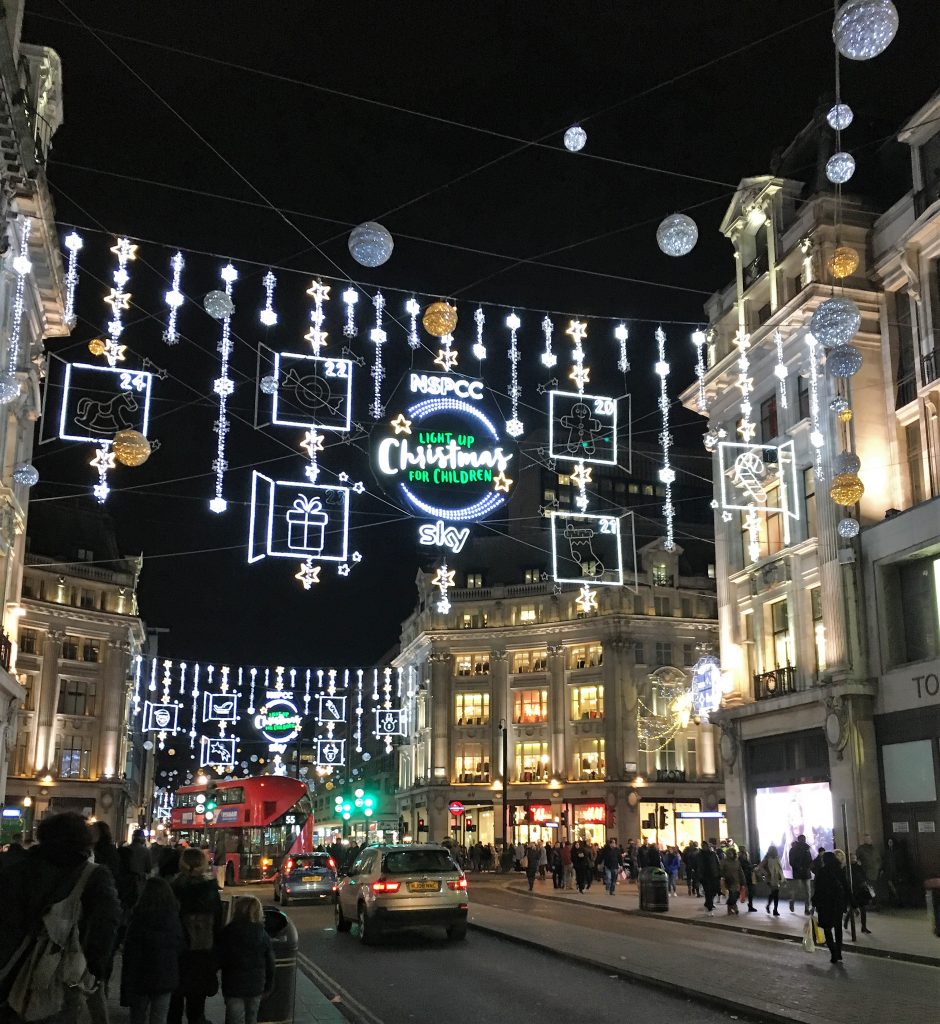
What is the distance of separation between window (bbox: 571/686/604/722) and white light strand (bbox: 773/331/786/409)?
1471 inches

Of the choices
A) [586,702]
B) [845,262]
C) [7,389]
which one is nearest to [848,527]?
[845,262]

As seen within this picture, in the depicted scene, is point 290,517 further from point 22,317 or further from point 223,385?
point 22,317

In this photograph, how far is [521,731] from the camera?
225ft

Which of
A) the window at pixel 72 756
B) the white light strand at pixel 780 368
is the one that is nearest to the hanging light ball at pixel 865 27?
the white light strand at pixel 780 368

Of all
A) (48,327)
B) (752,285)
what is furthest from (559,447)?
(48,327)

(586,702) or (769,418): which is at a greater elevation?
(769,418)

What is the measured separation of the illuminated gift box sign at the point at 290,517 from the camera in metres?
20.0

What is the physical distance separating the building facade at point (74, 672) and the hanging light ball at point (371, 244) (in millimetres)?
49128

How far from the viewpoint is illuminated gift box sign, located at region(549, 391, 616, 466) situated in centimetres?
2195

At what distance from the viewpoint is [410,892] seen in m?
17.5

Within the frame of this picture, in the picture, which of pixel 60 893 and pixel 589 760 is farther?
pixel 589 760

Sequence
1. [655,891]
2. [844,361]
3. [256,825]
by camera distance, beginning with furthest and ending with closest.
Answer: [256,825], [655,891], [844,361]

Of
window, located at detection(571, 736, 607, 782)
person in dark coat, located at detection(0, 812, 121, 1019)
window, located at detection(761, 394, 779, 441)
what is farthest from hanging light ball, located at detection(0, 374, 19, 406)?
window, located at detection(571, 736, 607, 782)

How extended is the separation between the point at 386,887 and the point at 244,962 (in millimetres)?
10308
